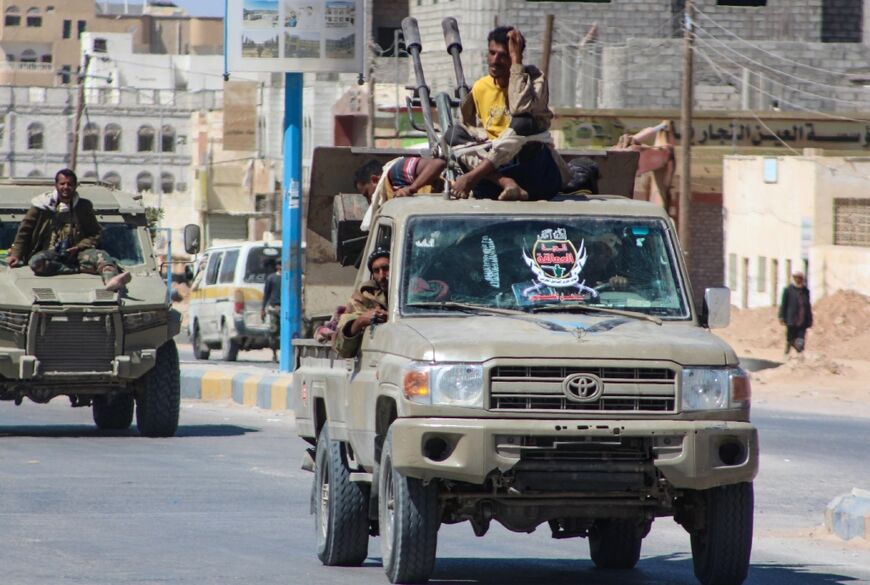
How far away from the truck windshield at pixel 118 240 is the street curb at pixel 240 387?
4.07 m

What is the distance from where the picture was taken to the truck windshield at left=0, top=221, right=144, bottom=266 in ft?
59.3

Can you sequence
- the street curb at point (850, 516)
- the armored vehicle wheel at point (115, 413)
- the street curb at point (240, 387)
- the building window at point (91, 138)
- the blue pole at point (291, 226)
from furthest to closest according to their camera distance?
the building window at point (91, 138)
the blue pole at point (291, 226)
the street curb at point (240, 387)
the armored vehicle wheel at point (115, 413)
the street curb at point (850, 516)

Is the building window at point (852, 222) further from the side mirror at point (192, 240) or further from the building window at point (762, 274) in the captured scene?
the side mirror at point (192, 240)

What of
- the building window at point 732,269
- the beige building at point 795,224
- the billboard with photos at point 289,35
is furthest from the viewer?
the building window at point 732,269

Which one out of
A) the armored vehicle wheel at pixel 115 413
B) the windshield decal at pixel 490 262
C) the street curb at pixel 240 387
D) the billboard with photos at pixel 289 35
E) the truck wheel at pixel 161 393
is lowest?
Answer: the street curb at pixel 240 387

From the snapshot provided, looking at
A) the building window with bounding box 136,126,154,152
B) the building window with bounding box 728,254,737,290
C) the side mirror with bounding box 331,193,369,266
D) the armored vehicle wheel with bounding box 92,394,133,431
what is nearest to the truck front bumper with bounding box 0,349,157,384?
the armored vehicle wheel with bounding box 92,394,133,431

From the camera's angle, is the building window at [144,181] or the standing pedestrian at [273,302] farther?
the building window at [144,181]

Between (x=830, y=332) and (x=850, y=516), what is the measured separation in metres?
25.4

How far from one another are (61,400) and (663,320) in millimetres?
16711

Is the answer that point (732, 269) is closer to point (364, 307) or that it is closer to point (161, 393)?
point (161, 393)

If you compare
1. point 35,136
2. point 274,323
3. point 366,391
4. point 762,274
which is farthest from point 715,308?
point 35,136

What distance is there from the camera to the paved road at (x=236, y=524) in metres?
9.27

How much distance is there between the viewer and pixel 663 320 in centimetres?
876

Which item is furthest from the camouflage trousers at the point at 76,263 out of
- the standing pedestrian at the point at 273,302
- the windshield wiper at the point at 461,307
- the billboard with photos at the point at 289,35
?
the standing pedestrian at the point at 273,302
